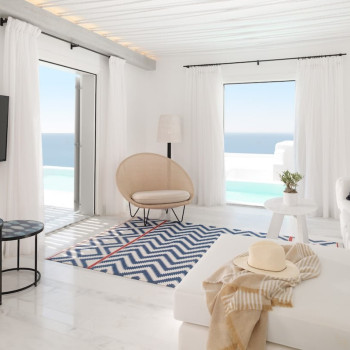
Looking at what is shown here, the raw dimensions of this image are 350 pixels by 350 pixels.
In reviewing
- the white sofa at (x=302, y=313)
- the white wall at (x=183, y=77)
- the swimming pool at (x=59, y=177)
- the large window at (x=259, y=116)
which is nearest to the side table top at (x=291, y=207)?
the white sofa at (x=302, y=313)

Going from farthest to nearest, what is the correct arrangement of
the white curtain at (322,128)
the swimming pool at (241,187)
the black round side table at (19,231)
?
the swimming pool at (241,187) < the white curtain at (322,128) < the black round side table at (19,231)

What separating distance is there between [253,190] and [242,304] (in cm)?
819

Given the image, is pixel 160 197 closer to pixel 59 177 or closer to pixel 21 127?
pixel 21 127

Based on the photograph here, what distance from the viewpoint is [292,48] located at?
5250 mm

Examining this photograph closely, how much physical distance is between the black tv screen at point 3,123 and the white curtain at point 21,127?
0.08 m

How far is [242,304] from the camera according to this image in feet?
5.22

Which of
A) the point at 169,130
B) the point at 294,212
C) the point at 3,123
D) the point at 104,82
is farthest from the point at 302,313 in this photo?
the point at 104,82

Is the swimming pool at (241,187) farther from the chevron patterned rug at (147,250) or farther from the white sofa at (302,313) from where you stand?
the white sofa at (302,313)

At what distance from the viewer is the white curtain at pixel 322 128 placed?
4.98m

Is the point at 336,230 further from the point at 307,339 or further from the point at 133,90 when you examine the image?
the point at 133,90

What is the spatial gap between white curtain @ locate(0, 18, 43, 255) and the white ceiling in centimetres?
51

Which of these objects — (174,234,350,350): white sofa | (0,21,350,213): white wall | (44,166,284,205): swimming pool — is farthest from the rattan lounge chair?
(44,166,284,205): swimming pool

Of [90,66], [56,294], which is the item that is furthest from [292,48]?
[56,294]

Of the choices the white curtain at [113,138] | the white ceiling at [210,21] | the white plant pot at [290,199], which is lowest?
the white plant pot at [290,199]
